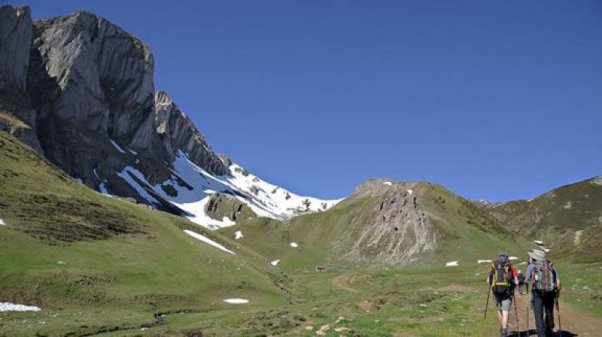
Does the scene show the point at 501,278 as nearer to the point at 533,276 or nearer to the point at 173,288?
the point at 533,276

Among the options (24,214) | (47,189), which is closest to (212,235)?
(47,189)

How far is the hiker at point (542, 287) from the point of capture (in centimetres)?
2370

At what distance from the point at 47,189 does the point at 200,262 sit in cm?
2955

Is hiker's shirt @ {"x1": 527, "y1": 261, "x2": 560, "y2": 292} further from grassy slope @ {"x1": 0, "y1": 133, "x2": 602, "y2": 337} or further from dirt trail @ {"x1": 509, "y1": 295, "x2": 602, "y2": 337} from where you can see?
grassy slope @ {"x1": 0, "y1": 133, "x2": 602, "y2": 337}

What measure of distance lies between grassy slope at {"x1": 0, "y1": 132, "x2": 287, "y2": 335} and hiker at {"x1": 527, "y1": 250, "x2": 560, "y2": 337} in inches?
1486

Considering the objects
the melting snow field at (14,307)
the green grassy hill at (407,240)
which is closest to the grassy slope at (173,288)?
the melting snow field at (14,307)

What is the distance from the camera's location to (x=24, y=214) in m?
76.4

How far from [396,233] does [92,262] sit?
126m

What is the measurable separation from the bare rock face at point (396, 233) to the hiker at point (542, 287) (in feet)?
467

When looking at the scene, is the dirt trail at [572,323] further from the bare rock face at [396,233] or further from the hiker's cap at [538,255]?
the bare rock face at [396,233]

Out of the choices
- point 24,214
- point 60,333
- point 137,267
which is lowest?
point 60,333

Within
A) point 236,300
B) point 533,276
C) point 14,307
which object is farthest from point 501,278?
point 236,300

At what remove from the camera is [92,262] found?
70562 millimetres

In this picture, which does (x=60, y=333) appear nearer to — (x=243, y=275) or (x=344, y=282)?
(x=243, y=275)
